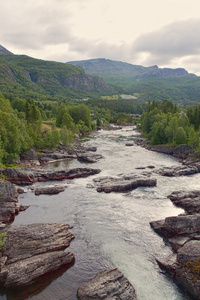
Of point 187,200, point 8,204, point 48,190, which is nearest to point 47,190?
point 48,190

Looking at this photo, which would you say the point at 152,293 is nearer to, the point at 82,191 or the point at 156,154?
the point at 82,191

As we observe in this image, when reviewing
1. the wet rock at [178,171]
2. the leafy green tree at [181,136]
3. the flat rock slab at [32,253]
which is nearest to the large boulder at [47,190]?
the flat rock slab at [32,253]

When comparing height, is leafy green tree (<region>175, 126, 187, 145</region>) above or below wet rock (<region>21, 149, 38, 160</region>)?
above

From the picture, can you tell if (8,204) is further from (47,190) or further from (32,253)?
(32,253)

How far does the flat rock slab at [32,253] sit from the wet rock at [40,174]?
2635 cm

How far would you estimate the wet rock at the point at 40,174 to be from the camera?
5978 cm

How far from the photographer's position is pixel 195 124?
11600cm

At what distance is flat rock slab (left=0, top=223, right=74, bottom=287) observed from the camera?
91.2ft

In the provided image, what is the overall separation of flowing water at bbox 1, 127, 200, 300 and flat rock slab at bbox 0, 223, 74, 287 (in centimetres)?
102

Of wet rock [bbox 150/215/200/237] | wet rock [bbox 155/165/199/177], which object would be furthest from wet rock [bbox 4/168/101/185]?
wet rock [bbox 150/215/200/237]

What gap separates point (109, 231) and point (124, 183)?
63.4 feet

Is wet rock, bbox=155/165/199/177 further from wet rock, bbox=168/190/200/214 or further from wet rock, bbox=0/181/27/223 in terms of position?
wet rock, bbox=0/181/27/223

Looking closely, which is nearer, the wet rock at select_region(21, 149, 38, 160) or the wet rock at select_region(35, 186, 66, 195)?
the wet rock at select_region(35, 186, 66, 195)

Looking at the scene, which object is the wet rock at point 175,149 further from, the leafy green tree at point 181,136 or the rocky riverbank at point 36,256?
the rocky riverbank at point 36,256
